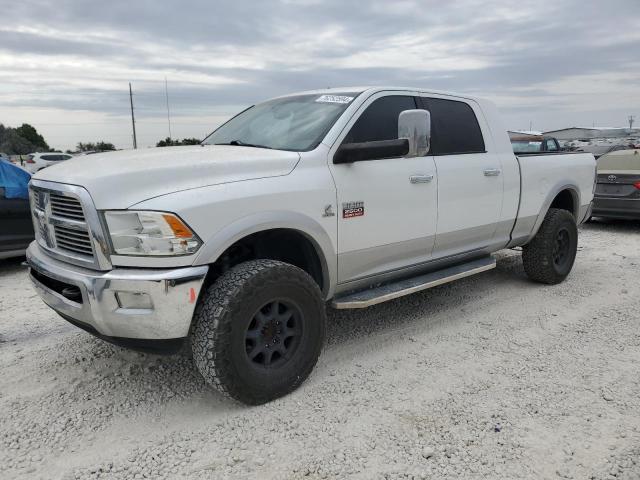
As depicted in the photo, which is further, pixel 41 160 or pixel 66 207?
pixel 41 160

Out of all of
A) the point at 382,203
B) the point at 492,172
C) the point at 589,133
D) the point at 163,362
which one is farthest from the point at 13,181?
the point at 589,133

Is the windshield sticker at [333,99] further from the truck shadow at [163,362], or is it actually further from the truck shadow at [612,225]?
the truck shadow at [612,225]

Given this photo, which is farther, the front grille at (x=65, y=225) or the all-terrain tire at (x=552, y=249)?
the all-terrain tire at (x=552, y=249)

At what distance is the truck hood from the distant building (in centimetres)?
4503

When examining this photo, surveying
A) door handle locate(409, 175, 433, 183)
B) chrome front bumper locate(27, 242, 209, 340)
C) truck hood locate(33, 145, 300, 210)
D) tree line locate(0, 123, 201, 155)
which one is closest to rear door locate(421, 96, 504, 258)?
door handle locate(409, 175, 433, 183)

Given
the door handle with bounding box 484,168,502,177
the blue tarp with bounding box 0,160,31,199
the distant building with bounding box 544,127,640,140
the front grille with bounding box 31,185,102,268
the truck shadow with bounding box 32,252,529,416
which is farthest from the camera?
the distant building with bounding box 544,127,640,140

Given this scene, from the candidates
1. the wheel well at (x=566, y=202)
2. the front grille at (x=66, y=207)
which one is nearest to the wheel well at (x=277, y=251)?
the front grille at (x=66, y=207)

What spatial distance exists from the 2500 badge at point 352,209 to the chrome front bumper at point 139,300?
1079mm

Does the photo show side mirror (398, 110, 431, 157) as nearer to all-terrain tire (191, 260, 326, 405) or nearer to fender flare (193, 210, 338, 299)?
fender flare (193, 210, 338, 299)

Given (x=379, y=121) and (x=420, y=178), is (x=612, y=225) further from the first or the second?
(x=379, y=121)

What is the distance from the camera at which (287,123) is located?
12.8ft

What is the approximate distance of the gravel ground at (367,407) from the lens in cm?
258

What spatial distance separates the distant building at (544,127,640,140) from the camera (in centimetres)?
4494

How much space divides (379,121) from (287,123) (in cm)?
69
